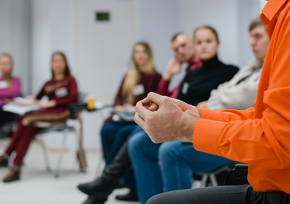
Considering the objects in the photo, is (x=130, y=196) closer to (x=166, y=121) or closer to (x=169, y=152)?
(x=169, y=152)

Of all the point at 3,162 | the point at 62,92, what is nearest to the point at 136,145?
the point at 62,92

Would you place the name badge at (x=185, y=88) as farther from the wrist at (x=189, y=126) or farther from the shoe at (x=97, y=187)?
the wrist at (x=189, y=126)

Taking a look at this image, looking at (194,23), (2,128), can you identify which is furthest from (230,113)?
(2,128)

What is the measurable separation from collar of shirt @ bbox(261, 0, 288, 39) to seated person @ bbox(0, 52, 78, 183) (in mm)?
2726

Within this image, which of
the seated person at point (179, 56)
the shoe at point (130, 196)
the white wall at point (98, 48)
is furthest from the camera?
the white wall at point (98, 48)

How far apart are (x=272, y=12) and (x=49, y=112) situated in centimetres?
278

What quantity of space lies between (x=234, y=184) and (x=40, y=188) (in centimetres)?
216

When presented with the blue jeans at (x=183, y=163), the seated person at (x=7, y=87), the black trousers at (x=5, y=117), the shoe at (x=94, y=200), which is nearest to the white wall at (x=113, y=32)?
the seated person at (x=7, y=87)

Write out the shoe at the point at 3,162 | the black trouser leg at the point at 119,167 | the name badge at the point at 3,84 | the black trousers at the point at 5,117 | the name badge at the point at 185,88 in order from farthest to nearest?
the name badge at the point at 3,84
the black trousers at the point at 5,117
the shoe at the point at 3,162
the name badge at the point at 185,88
the black trouser leg at the point at 119,167

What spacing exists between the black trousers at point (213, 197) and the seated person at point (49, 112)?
2.46m

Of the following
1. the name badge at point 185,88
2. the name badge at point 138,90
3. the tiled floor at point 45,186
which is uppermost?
the name badge at point 185,88

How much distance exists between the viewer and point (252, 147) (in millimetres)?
626

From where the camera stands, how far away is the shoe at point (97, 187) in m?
1.78

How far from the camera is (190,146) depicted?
1337 millimetres
